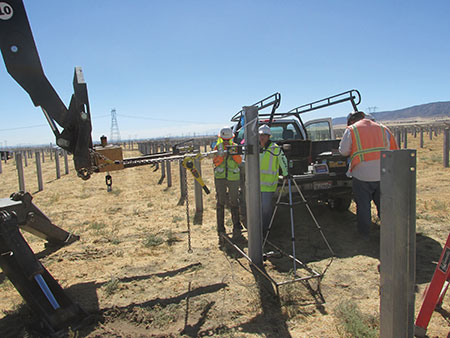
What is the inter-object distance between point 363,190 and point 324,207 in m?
2.59

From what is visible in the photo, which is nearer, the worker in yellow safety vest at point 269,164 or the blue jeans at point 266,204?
the worker in yellow safety vest at point 269,164

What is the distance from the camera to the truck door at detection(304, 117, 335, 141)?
784 centimetres

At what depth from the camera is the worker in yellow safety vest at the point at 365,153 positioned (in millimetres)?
4602

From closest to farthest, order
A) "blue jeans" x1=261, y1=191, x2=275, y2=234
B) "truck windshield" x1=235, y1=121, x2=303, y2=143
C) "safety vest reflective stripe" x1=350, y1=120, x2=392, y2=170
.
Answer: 1. "safety vest reflective stripe" x1=350, y1=120, x2=392, y2=170
2. "blue jeans" x1=261, y1=191, x2=275, y2=234
3. "truck windshield" x1=235, y1=121, x2=303, y2=143

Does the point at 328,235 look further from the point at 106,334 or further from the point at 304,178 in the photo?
the point at 106,334

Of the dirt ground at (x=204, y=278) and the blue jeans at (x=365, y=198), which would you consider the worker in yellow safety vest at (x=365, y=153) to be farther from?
the dirt ground at (x=204, y=278)

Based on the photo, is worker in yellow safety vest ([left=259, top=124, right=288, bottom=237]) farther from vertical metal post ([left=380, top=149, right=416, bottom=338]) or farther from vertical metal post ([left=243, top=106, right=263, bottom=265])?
vertical metal post ([left=380, top=149, right=416, bottom=338])

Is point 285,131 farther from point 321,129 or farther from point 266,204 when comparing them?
point 266,204

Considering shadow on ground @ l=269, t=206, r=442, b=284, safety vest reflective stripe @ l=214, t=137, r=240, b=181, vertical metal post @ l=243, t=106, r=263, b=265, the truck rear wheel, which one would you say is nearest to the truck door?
the truck rear wheel

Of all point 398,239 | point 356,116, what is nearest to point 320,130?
point 356,116

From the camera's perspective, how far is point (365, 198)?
4855mm

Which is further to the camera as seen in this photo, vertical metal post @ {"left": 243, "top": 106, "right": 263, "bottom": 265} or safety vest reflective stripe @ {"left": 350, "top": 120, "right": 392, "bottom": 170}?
safety vest reflective stripe @ {"left": 350, "top": 120, "right": 392, "bottom": 170}

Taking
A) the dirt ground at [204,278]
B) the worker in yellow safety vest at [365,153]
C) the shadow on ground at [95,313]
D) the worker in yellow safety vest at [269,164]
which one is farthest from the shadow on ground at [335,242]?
the shadow on ground at [95,313]

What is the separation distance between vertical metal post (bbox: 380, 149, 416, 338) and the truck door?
236 inches
